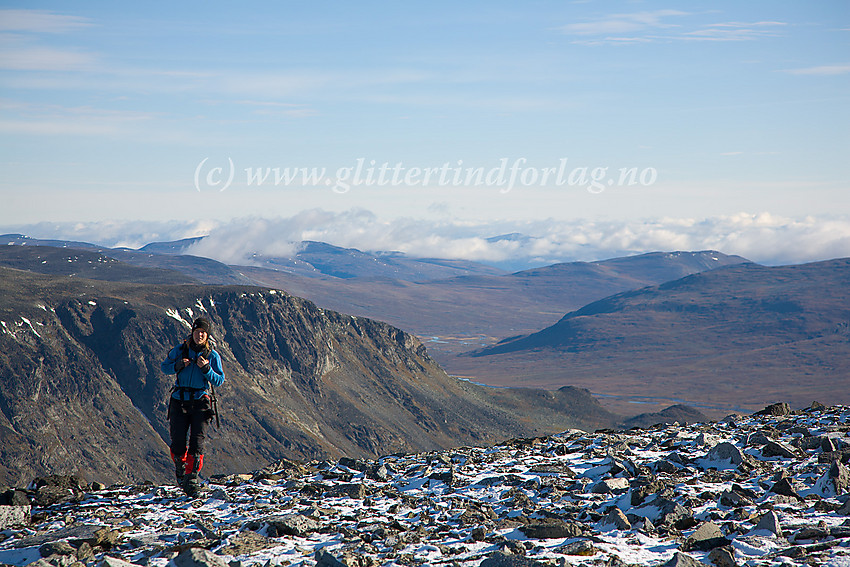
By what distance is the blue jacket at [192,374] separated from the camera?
12.7m

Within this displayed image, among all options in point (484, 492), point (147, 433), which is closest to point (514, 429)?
point (147, 433)

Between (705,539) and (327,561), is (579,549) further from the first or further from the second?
(327,561)

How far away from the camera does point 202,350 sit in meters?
12.8

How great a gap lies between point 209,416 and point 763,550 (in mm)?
9116

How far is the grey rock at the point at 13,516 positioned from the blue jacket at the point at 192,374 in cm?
282

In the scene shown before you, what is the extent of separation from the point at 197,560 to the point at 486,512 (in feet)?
15.3

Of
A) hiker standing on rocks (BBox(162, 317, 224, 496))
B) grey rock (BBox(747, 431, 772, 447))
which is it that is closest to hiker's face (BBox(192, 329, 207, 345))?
hiker standing on rocks (BBox(162, 317, 224, 496))

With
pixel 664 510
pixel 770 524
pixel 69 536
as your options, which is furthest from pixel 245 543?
pixel 770 524

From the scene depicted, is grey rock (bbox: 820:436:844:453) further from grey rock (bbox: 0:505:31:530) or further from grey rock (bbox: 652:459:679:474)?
grey rock (bbox: 0:505:31:530)

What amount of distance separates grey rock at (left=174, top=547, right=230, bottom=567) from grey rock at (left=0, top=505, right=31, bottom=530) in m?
4.19

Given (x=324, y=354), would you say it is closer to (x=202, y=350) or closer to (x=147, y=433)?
(x=147, y=433)

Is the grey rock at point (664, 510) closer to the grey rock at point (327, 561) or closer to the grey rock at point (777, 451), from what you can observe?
the grey rock at point (327, 561)

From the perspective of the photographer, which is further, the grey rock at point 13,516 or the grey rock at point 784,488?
the grey rock at point 784,488

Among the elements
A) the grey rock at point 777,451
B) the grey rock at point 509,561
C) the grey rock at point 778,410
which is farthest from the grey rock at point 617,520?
the grey rock at point 778,410
